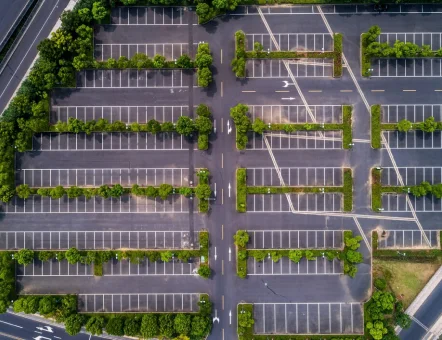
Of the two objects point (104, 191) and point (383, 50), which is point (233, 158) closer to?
point (104, 191)

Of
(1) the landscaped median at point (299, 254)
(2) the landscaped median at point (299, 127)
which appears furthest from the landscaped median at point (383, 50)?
(1) the landscaped median at point (299, 254)

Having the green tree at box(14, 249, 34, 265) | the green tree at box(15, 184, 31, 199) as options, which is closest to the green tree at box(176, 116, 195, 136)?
the green tree at box(15, 184, 31, 199)

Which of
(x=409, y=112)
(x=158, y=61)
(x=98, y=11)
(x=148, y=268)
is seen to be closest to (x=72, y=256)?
(x=148, y=268)

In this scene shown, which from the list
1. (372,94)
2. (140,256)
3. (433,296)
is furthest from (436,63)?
(140,256)

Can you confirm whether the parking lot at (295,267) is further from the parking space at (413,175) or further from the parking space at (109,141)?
the parking space at (109,141)

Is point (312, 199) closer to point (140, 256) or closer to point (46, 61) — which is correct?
point (140, 256)

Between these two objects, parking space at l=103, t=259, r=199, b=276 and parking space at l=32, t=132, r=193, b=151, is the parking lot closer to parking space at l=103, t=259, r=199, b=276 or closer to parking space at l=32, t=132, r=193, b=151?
parking space at l=103, t=259, r=199, b=276
